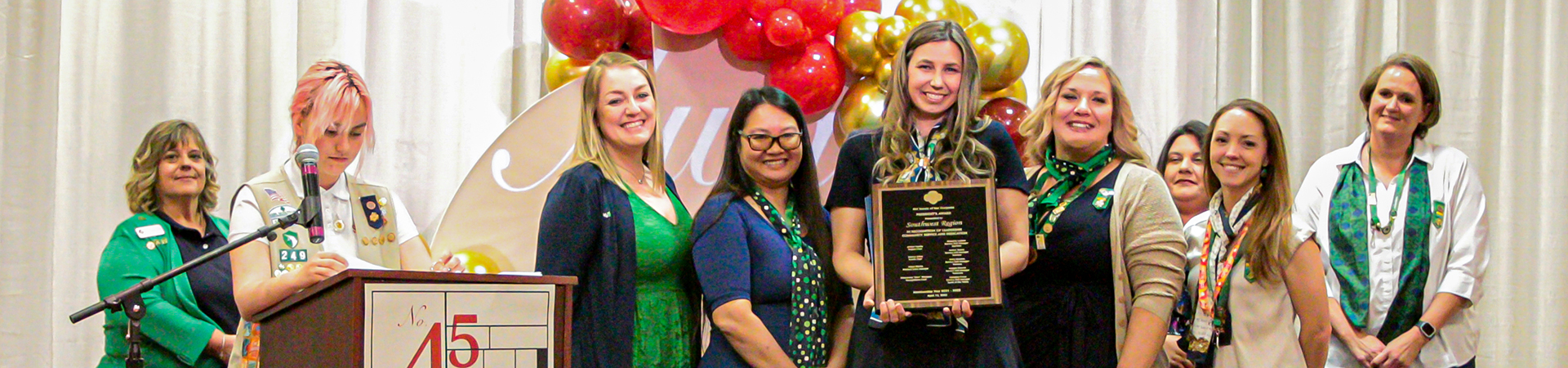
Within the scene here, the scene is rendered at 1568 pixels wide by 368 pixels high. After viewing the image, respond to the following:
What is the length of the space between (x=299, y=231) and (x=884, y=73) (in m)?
1.95

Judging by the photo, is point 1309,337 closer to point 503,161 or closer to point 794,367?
point 794,367

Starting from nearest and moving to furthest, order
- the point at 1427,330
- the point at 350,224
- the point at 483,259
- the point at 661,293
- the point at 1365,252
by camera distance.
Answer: the point at 350,224, the point at 661,293, the point at 1427,330, the point at 1365,252, the point at 483,259

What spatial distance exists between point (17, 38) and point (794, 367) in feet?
12.0

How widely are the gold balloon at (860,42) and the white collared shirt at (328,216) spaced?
182 centimetres

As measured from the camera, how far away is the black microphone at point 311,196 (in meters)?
2.32

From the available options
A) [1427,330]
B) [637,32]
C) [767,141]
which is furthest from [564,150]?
[1427,330]

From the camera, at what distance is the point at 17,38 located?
468 centimetres

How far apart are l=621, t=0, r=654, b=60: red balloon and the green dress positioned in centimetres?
145

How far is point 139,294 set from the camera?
278 centimetres

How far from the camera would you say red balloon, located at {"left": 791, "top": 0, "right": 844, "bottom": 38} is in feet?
13.4

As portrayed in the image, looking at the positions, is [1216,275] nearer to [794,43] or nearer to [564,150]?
[794,43]

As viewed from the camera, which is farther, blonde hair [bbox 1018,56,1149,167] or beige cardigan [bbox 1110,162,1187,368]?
blonde hair [bbox 1018,56,1149,167]

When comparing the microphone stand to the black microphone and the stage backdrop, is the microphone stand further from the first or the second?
the stage backdrop

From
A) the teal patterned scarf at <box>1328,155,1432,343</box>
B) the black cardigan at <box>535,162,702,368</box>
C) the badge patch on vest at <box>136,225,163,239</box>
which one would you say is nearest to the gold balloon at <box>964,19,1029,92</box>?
the teal patterned scarf at <box>1328,155,1432,343</box>
